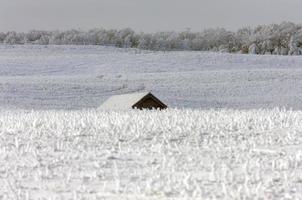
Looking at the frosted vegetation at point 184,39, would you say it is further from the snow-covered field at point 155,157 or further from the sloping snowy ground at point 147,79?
the snow-covered field at point 155,157

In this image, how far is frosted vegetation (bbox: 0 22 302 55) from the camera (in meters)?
123

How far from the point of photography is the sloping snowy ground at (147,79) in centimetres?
5666

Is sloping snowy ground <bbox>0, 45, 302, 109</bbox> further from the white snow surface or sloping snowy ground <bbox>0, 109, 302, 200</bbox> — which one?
sloping snowy ground <bbox>0, 109, 302, 200</bbox>

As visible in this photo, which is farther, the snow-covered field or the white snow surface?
the white snow surface

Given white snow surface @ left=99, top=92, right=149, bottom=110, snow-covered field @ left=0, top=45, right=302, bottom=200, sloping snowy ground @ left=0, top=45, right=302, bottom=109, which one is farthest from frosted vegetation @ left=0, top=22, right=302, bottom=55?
snow-covered field @ left=0, top=45, right=302, bottom=200

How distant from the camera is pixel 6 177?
8672mm

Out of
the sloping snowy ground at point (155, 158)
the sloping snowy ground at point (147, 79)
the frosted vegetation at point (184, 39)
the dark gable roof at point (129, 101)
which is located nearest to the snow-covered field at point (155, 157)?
the sloping snowy ground at point (155, 158)

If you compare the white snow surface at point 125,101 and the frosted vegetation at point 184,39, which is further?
the frosted vegetation at point 184,39

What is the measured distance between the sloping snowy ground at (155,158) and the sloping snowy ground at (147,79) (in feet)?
104

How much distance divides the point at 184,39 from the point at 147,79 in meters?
74.4

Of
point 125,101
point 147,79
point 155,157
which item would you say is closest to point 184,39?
point 147,79

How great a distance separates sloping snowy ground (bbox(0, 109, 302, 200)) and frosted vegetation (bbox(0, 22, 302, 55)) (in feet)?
358

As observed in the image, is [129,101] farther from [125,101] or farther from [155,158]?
[155,158]

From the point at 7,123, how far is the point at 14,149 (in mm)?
3634
